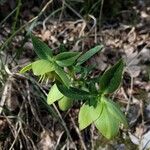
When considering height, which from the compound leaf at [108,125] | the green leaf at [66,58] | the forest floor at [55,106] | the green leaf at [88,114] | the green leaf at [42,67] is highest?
the green leaf at [42,67]

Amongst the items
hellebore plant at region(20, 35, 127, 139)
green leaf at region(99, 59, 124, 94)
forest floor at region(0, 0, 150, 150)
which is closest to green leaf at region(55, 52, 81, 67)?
hellebore plant at region(20, 35, 127, 139)

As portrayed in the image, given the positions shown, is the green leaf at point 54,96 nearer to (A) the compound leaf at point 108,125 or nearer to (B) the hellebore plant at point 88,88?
(B) the hellebore plant at point 88,88

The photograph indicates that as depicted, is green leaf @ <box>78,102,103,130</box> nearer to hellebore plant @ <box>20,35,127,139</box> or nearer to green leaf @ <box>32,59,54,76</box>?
hellebore plant @ <box>20,35,127,139</box>

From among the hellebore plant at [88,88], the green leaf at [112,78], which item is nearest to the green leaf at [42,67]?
the hellebore plant at [88,88]

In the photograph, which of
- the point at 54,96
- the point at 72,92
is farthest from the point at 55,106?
the point at 72,92

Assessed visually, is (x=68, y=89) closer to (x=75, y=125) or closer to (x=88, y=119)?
(x=88, y=119)
